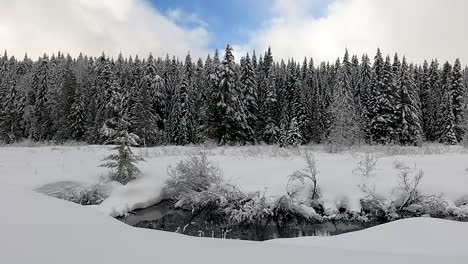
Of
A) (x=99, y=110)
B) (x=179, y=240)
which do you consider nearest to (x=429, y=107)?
(x=99, y=110)

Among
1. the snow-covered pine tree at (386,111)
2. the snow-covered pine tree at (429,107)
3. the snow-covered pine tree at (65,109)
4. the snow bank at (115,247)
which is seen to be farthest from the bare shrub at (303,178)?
the snow-covered pine tree at (429,107)

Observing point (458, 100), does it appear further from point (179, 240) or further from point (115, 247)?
point (115, 247)

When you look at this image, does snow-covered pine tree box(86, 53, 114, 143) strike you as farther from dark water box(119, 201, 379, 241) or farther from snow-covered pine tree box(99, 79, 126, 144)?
dark water box(119, 201, 379, 241)

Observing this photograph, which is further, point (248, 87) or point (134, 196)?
point (248, 87)

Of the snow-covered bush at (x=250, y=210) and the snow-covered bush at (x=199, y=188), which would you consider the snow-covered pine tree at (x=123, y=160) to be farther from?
the snow-covered bush at (x=250, y=210)

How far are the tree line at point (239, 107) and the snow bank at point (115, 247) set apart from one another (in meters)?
23.6

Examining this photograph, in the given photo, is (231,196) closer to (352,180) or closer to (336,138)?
(352,180)

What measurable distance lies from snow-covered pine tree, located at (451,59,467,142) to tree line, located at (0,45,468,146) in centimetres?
14

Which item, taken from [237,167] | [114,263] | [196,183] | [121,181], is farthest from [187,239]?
[237,167]

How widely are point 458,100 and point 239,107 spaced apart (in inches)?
1267

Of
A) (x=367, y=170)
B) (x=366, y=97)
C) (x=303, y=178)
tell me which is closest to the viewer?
(x=303, y=178)

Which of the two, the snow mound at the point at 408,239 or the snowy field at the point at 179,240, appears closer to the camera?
the snowy field at the point at 179,240

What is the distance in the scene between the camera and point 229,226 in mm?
12836

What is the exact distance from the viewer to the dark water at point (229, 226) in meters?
12.0
